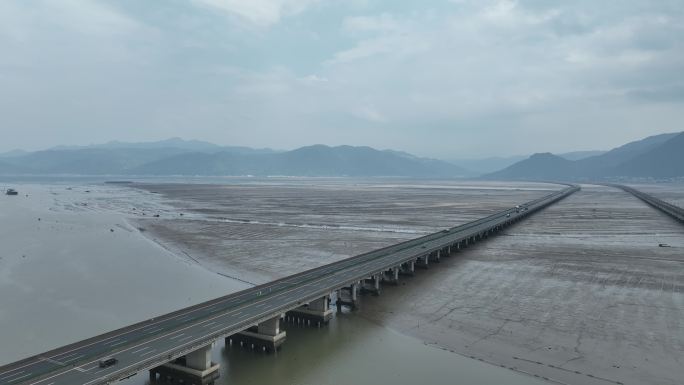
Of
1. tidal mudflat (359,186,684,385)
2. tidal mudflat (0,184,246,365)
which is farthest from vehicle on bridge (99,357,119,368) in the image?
tidal mudflat (359,186,684,385)

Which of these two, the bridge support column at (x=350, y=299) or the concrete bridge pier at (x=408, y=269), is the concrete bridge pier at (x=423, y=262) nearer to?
the concrete bridge pier at (x=408, y=269)

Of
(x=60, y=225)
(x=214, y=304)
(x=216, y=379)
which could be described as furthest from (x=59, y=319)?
(x=60, y=225)

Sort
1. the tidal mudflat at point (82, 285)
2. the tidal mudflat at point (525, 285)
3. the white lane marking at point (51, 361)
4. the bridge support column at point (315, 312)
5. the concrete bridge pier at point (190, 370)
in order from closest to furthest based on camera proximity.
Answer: the white lane marking at point (51, 361)
the concrete bridge pier at point (190, 370)
the tidal mudflat at point (525, 285)
the tidal mudflat at point (82, 285)
the bridge support column at point (315, 312)

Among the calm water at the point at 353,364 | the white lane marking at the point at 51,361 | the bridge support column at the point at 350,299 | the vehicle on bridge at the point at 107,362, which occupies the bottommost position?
the calm water at the point at 353,364

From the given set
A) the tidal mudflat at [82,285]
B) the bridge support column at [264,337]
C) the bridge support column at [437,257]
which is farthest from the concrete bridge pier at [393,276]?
the bridge support column at [264,337]

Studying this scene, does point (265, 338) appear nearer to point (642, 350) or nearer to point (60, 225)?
point (642, 350)

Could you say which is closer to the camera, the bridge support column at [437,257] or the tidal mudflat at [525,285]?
the tidal mudflat at [525,285]

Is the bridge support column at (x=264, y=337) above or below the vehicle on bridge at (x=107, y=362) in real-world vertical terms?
below

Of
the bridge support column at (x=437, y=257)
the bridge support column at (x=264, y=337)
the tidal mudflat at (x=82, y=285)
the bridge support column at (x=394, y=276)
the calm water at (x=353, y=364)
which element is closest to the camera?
the calm water at (x=353, y=364)
